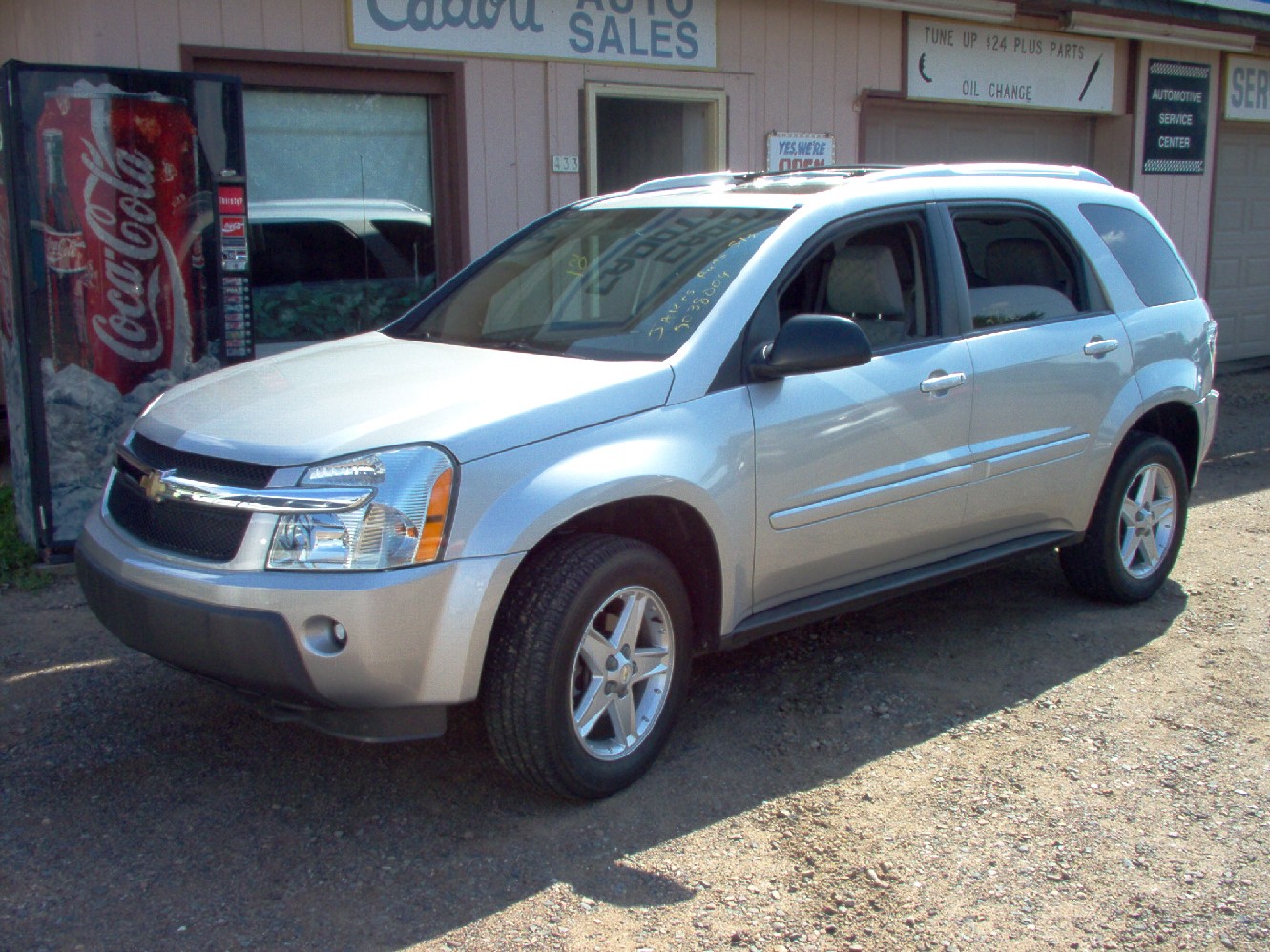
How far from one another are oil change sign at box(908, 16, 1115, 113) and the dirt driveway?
20.2 feet

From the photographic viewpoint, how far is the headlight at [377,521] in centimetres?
338

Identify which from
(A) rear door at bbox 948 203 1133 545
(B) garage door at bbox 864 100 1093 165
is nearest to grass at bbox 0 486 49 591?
(A) rear door at bbox 948 203 1133 545

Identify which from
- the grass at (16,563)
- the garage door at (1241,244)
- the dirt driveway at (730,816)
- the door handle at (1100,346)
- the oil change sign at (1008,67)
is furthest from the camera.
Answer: the garage door at (1241,244)

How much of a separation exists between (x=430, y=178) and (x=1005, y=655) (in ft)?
15.0

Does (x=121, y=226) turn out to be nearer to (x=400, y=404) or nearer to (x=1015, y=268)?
(x=400, y=404)

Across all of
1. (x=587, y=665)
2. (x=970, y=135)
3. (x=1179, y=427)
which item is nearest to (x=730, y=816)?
(x=587, y=665)

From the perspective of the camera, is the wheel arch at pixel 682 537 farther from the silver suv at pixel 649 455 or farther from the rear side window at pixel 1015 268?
the rear side window at pixel 1015 268

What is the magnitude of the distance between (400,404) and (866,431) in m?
1.60

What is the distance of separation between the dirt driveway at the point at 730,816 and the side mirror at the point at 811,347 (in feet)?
4.07

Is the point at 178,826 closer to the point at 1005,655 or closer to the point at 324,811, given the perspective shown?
the point at 324,811

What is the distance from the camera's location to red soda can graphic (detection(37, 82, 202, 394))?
5.94m

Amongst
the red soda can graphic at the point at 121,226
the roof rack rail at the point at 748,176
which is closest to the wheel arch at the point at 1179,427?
the roof rack rail at the point at 748,176

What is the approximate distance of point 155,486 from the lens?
3730mm

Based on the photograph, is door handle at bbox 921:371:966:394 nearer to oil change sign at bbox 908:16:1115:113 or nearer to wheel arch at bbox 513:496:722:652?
wheel arch at bbox 513:496:722:652
